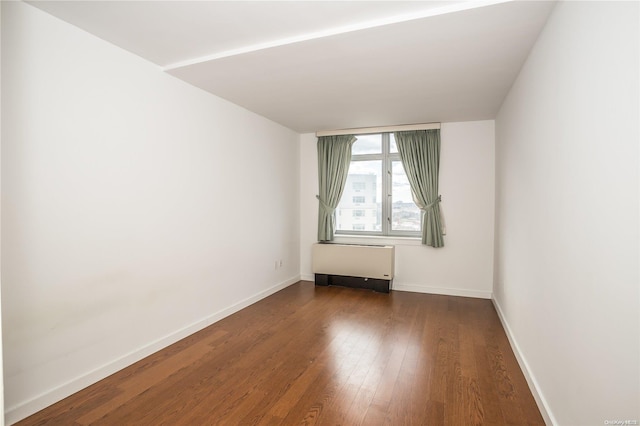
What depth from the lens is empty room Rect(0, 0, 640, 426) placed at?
4.84ft

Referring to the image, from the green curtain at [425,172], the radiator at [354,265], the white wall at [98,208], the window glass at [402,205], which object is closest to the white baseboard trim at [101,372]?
the white wall at [98,208]

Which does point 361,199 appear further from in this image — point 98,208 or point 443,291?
point 98,208

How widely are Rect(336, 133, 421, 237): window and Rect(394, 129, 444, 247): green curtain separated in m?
0.20

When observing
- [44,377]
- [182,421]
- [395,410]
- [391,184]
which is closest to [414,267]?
[391,184]

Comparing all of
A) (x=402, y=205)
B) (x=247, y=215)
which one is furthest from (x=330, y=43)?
(x=402, y=205)

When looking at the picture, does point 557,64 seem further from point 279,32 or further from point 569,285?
point 279,32

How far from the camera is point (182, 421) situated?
1.99m

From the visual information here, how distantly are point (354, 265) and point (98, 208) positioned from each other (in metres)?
3.44

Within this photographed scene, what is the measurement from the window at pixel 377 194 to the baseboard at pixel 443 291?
2.64ft

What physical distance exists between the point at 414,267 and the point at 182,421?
12.4 feet

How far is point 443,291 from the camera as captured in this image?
15.8 feet

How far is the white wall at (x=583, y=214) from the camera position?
1.15 metres

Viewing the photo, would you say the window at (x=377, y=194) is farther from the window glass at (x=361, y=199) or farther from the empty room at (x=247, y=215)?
the empty room at (x=247, y=215)

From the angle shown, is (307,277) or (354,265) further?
(307,277)
